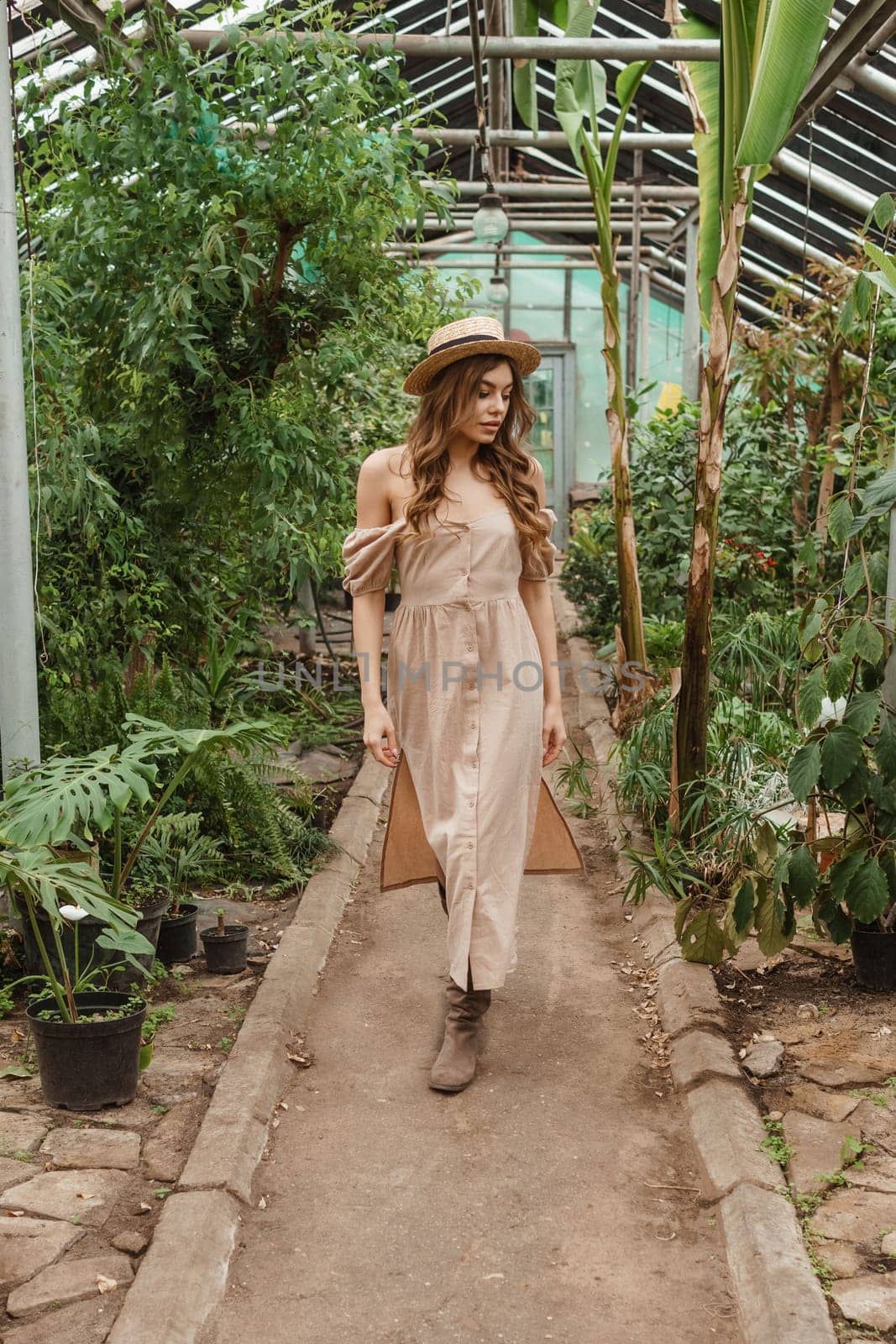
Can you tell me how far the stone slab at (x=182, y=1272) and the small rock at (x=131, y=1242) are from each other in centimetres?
4

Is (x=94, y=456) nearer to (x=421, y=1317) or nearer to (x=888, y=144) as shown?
(x=421, y=1317)

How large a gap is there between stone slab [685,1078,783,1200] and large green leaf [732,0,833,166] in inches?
94.7

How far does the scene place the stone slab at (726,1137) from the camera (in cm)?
271

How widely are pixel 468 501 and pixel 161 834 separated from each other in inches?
75.8

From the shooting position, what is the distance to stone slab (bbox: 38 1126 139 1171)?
275 cm

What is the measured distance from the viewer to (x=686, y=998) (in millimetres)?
3621

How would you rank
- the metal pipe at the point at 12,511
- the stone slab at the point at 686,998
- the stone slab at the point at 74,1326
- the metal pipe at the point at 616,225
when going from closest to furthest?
the stone slab at the point at 74,1326
the stone slab at the point at 686,998
the metal pipe at the point at 12,511
the metal pipe at the point at 616,225

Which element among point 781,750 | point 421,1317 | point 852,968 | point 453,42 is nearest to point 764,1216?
point 421,1317

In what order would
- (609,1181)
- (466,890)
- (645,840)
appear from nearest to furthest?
1. (609,1181)
2. (466,890)
3. (645,840)

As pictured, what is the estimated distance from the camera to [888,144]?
25.4ft

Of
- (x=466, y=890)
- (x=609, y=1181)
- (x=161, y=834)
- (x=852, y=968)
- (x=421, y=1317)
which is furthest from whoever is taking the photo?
(x=161, y=834)

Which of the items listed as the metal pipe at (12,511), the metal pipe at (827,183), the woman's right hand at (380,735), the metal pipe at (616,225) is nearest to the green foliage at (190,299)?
the metal pipe at (12,511)

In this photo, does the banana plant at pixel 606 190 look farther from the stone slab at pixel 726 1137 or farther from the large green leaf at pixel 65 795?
the large green leaf at pixel 65 795

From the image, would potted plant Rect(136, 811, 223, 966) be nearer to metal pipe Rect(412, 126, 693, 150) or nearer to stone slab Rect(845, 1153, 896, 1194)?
stone slab Rect(845, 1153, 896, 1194)
